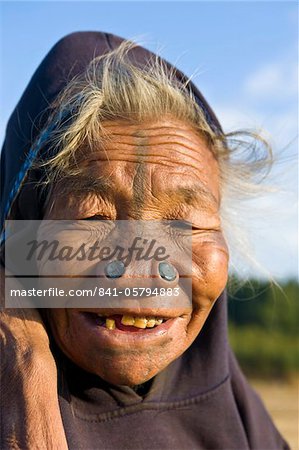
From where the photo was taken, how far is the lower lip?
1.88 metres

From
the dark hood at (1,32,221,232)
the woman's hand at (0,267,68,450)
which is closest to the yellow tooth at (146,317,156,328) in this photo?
the woman's hand at (0,267,68,450)

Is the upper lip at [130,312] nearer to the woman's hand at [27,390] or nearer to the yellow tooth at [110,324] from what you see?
the yellow tooth at [110,324]

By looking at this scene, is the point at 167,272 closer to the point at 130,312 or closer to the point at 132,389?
the point at 130,312

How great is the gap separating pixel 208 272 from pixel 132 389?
434 millimetres

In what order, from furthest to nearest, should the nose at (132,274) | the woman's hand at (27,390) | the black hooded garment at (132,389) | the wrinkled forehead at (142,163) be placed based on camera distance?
the black hooded garment at (132,389)
the wrinkled forehead at (142,163)
the nose at (132,274)
the woman's hand at (27,390)

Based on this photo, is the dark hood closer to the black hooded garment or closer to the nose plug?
the black hooded garment

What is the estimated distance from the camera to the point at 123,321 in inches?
74.7

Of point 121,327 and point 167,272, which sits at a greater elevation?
point 167,272

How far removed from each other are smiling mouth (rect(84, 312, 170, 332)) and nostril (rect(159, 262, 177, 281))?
0.38ft

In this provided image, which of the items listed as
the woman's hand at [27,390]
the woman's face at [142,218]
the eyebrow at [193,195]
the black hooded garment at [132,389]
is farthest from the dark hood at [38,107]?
the woman's hand at [27,390]

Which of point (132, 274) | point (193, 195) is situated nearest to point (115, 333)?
point (132, 274)

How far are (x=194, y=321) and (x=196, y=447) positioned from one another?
458 mm

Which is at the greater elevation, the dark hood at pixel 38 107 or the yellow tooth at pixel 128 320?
the dark hood at pixel 38 107

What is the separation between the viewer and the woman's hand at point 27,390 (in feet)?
5.43
